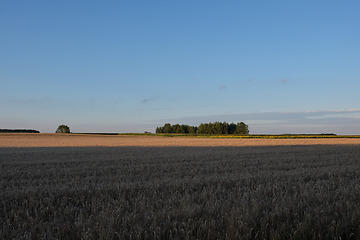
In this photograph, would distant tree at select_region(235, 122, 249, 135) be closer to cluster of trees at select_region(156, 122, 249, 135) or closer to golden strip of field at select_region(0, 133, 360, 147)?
cluster of trees at select_region(156, 122, 249, 135)

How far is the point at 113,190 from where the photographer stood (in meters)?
6.52

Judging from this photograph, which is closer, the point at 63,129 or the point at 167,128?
the point at 63,129

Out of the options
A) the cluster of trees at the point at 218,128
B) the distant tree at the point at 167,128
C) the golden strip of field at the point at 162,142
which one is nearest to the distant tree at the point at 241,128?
the cluster of trees at the point at 218,128

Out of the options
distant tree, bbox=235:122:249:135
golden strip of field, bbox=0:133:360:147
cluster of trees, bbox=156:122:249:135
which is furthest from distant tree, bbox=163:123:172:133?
golden strip of field, bbox=0:133:360:147

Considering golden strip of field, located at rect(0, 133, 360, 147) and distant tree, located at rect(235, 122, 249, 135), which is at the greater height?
distant tree, located at rect(235, 122, 249, 135)

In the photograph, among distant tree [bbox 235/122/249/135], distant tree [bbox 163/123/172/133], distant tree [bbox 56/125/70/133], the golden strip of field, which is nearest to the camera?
the golden strip of field

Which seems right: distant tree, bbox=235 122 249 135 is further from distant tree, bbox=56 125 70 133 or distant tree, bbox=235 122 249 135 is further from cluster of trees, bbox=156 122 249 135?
distant tree, bbox=56 125 70 133

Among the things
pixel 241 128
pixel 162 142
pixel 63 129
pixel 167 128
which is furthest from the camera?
pixel 167 128

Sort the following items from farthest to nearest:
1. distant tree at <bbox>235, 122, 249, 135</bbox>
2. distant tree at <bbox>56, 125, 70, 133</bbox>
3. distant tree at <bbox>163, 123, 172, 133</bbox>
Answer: distant tree at <bbox>163, 123, 172, 133</bbox>, distant tree at <bbox>235, 122, 249, 135</bbox>, distant tree at <bbox>56, 125, 70, 133</bbox>

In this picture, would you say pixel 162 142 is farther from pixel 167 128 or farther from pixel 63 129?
pixel 167 128

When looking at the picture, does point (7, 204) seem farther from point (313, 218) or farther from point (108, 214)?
point (313, 218)

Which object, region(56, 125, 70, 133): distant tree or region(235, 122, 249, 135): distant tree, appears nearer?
region(56, 125, 70, 133): distant tree

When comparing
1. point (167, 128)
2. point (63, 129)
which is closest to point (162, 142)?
point (63, 129)

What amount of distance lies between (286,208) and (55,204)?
14.1 feet
